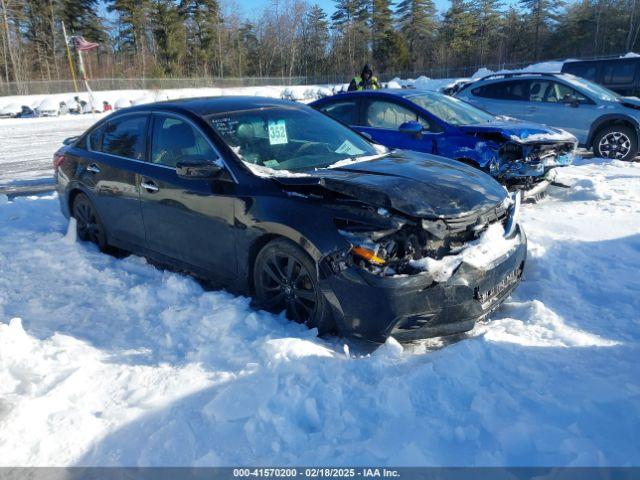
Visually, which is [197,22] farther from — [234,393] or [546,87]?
[234,393]

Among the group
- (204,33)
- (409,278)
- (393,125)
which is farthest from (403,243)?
(204,33)

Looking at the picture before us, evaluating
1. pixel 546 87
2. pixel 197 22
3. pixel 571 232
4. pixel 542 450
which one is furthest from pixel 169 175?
pixel 197 22

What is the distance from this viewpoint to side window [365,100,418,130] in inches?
271

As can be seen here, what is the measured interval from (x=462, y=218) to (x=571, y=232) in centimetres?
296

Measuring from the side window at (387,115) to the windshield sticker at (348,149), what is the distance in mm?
2663

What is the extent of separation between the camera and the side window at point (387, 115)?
6.88 m

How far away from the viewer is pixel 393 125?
699cm

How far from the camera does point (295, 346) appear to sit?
3.05 meters

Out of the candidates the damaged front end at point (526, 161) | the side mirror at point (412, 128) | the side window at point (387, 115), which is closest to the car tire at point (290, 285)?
the side mirror at point (412, 128)

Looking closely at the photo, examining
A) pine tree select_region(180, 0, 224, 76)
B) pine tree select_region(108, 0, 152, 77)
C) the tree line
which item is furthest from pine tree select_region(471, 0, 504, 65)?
pine tree select_region(108, 0, 152, 77)

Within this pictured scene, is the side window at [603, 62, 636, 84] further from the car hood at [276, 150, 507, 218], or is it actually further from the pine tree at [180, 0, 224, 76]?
the pine tree at [180, 0, 224, 76]

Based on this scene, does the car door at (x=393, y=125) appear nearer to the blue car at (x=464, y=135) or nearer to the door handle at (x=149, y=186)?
the blue car at (x=464, y=135)

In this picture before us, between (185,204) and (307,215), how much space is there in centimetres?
128

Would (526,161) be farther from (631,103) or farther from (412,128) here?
(631,103)
